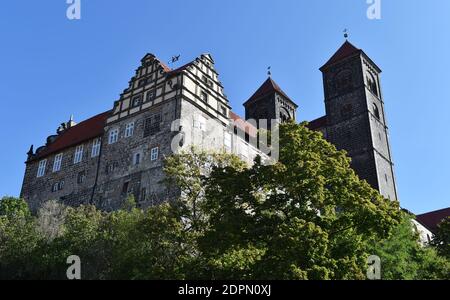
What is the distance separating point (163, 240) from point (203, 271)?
3996 mm

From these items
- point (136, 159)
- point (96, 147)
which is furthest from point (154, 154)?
point (96, 147)

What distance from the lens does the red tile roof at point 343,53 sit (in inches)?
2179

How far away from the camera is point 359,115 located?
168 ft

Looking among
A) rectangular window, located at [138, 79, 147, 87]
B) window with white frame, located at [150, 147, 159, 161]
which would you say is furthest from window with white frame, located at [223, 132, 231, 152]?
rectangular window, located at [138, 79, 147, 87]

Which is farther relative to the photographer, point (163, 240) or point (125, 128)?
point (125, 128)

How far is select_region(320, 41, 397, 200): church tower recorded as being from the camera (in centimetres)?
4825

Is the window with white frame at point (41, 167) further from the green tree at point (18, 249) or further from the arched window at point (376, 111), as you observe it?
the arched window at point (376, 111)

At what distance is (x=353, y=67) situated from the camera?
54.6 meters

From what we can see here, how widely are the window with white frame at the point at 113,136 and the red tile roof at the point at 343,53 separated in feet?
95.3

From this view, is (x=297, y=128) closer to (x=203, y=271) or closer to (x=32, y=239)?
(x=203, y=271)

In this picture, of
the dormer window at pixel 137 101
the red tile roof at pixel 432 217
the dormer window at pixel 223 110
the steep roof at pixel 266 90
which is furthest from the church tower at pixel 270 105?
the dormer window at pixel 137 101

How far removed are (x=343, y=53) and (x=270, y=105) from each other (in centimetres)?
1011
